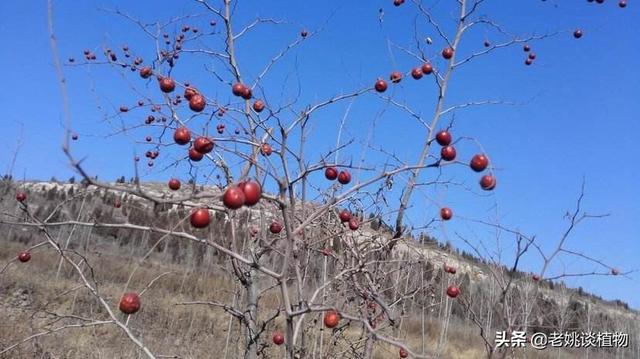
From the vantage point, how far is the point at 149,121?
130 inches

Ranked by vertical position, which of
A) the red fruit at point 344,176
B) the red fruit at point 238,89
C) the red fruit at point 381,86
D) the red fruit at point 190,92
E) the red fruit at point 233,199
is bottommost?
the red fruit at point 233,199

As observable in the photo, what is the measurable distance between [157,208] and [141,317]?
1101 centimetres

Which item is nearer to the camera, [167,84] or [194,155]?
[194,155]

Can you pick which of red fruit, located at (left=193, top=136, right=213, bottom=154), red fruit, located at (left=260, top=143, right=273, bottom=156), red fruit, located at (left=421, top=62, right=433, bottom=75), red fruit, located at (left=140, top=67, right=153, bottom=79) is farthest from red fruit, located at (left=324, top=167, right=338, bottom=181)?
red fruit, located at (left=421, top=62, right=433, bottom=75)

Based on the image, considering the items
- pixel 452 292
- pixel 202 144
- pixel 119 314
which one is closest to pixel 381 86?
pixel 452 292

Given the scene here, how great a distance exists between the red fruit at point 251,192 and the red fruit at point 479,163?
85 cm

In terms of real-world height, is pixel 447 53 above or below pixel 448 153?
above

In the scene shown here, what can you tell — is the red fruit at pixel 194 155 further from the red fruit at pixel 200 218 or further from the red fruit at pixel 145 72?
the red fruit at pixel 145 72

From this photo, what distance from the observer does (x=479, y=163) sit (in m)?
1.80

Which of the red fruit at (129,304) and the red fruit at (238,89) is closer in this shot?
the red fruit at (129,304)

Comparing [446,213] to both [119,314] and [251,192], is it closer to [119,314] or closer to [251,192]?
[251,192]

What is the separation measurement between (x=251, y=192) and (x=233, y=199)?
68 mm

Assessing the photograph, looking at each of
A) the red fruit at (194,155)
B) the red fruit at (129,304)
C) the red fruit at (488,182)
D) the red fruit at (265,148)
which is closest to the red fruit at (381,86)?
the red fruit at (265,148)

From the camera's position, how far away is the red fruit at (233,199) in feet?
4.02
